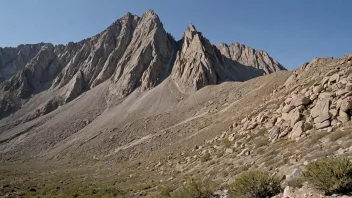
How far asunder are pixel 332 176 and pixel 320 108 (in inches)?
367

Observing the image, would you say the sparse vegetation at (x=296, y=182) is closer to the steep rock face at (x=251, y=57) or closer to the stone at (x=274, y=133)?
the stone at (x=274, y=133)

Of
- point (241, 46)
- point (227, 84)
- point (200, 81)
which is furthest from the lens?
point (241, 46)

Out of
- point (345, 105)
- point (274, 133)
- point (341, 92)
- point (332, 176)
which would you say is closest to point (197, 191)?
point (332, 176)

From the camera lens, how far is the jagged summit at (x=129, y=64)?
8700 cm

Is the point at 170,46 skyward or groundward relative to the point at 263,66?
skyward

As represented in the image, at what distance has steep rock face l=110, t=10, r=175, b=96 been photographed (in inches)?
3617

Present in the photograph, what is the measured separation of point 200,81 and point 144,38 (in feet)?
137

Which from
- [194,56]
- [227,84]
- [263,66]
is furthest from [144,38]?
[263,66]

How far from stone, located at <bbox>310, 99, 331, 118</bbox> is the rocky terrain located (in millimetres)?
73

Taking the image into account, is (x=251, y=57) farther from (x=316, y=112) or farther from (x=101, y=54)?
(x=316, y=112)

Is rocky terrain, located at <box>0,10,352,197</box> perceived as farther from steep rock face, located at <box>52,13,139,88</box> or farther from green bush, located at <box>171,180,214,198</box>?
green bush, located at <box>171,180,214,198</box>

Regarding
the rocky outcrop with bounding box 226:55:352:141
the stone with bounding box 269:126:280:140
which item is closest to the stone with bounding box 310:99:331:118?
the rocky outcrop with bounding box 226:55:352:141

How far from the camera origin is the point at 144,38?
10900cm

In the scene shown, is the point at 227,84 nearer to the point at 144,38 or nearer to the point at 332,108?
the point at 144,38
